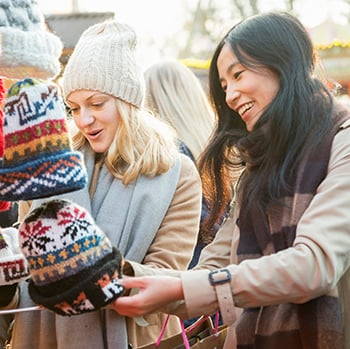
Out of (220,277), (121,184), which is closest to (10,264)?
(220,277)

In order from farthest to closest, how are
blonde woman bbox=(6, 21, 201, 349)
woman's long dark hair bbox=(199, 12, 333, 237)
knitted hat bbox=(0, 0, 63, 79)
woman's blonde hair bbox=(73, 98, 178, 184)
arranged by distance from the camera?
woman's blonde hair bbox=(73, 98, 178, 184), blonde woman bbox=(6, 21, 201, 349), woman's long dark hair bbox=(199, 12, 333, 237), knitted hat bbox=(0, 0, 63, 79)

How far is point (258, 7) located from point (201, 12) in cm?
390

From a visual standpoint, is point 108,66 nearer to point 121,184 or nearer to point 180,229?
point 121,184

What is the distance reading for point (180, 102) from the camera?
4.64 metres

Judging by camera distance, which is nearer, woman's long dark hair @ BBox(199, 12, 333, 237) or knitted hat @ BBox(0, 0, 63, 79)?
knitted hat @ BBox(0, 0, 63, 79)

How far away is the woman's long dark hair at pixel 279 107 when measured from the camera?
263 centimetres

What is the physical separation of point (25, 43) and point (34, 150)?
424 mm

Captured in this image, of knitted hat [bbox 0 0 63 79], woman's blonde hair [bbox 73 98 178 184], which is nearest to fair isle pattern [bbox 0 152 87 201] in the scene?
knitted hat [bbox 0 0 63 79]

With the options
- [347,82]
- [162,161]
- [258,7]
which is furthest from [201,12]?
[162,161]

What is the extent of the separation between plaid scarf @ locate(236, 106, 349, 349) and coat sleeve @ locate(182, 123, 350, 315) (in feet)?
0.24

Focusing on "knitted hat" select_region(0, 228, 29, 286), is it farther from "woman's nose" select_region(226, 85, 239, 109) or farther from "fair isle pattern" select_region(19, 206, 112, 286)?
"woman's nose" select_region(226, 85, 239, 109)

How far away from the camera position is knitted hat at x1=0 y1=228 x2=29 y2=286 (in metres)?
2.52

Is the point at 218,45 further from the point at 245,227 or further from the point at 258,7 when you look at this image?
the point at 258,7


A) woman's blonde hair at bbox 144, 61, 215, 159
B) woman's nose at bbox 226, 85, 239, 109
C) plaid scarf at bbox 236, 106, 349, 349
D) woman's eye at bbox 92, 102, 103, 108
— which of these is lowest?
woman's blonde hair at bbox 144, 61, 215, 159
